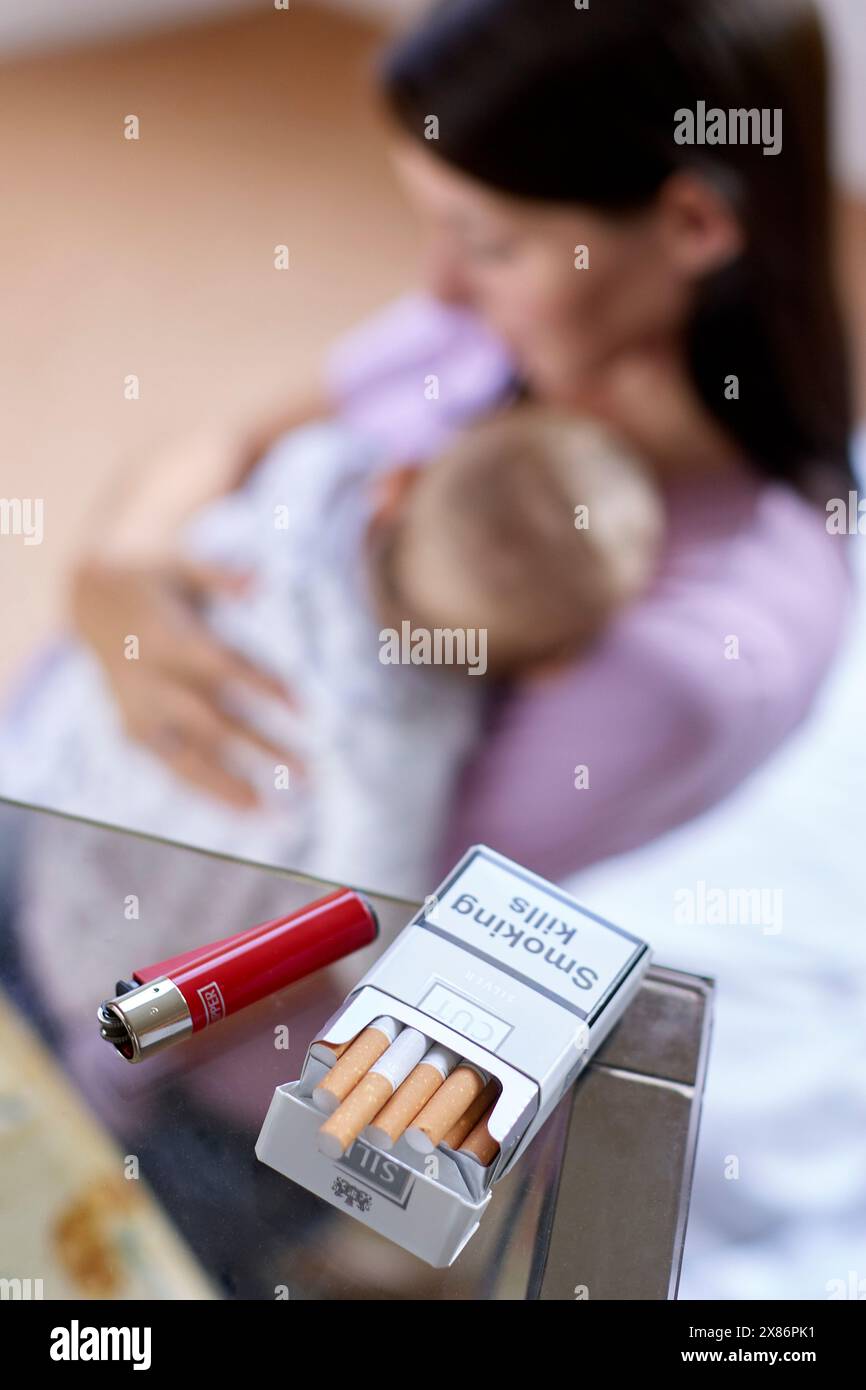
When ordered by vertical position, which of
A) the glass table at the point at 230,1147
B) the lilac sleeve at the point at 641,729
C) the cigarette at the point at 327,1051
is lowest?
the glass table at the point at 230,1147

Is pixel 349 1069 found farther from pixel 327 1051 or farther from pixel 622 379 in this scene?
pixel 622 379

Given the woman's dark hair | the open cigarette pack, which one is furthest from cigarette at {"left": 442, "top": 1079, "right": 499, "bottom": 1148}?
the woman's dark hair

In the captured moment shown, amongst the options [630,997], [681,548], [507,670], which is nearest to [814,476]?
[681,548]

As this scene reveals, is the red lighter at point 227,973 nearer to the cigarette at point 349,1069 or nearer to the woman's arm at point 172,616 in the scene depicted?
the cigarette at point 349,1069

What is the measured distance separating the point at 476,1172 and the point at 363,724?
60 centimetres

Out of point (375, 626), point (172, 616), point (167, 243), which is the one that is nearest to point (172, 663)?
point (172, 616)

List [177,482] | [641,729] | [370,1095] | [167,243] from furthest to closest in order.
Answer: [167,243] < [177,482] < [641,729] < [370,1095]

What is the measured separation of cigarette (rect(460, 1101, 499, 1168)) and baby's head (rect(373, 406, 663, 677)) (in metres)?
0.63

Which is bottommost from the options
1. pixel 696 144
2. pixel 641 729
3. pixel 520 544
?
pixel 641 729

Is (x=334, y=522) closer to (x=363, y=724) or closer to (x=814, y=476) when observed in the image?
(x=363, y=724)

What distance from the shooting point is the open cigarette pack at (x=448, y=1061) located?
0.46 meters

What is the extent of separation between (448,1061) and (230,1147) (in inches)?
3.9

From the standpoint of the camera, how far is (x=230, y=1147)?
19.9 inches

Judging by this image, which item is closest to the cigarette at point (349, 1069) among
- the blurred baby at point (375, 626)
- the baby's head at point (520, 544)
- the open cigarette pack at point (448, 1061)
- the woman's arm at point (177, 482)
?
the open cigarette pack at point (448, 1061)
